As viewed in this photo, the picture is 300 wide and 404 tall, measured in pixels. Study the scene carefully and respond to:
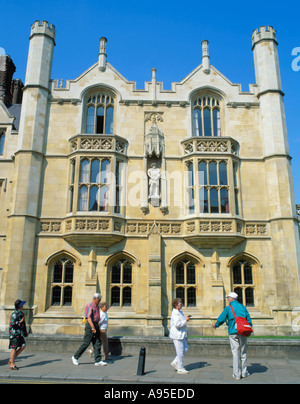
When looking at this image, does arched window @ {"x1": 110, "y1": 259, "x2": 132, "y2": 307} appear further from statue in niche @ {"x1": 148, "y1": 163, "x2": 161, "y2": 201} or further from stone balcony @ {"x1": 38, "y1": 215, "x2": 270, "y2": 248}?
statue in niche @ {"x1": 148, "y1": 163, "x2": 161, "y2": 201}

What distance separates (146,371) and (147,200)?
924 centimetres

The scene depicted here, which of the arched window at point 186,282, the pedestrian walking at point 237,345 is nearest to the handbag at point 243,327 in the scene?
the pedestrian walking at point 237,345

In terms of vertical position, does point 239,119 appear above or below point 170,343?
above

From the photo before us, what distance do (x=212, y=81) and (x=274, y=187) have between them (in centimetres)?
684

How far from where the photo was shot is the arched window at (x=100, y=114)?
17.8 metres

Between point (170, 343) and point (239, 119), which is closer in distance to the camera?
point (170, 343)

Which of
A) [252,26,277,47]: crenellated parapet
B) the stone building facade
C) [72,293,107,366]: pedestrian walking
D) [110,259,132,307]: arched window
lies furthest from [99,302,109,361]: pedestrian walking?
[252,26,277,47]: crenellated parapet

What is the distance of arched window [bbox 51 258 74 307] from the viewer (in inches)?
609

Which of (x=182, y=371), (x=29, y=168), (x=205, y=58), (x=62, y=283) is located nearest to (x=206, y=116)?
(x=205, y=58)

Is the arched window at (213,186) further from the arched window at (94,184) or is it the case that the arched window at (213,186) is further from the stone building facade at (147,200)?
the arched window at (94,184)
